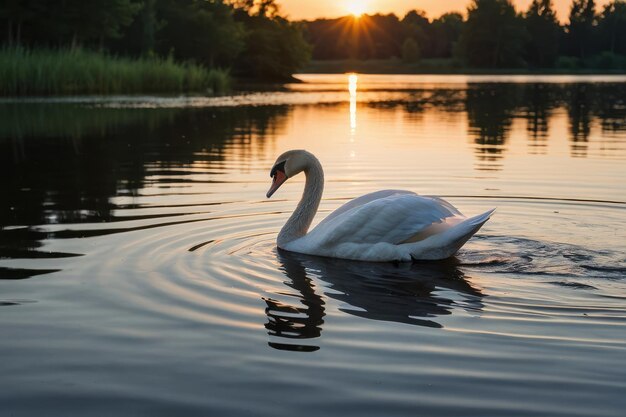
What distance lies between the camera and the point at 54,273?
24.9 feet

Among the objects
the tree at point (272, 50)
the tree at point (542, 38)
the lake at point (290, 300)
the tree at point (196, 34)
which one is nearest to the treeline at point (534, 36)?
the tree at point (542, 38)

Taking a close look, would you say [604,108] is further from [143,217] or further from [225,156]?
[143,217]

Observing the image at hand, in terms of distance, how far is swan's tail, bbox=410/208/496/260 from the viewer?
765cm

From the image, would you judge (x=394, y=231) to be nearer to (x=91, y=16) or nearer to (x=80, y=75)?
(x=80, y=75)

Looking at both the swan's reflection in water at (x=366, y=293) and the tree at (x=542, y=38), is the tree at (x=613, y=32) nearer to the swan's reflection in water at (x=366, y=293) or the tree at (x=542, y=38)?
the tree at (x=542, y=38)

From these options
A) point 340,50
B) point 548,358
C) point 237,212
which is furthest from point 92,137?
point 340,50

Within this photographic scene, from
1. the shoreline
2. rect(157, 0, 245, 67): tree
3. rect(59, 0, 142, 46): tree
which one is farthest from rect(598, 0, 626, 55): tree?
rect(59, 0, 142, 46): tree

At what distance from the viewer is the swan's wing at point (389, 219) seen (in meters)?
7.97

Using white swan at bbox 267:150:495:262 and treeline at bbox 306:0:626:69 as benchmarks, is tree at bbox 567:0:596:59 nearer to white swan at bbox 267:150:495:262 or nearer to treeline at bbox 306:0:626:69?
treeline at bbox 306:0:626:69

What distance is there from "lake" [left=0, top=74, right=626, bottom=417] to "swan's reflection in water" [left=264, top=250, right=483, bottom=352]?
24 millimetres

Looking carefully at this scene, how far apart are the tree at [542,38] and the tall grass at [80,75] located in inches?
4422

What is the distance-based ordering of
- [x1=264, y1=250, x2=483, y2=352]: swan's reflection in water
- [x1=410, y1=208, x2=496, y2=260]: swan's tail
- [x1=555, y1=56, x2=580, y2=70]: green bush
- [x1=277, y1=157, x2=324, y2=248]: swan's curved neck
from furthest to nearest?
[x1=555, y1=56, x2=580, y2=70]: green bush, [x1=277, y1=157, x2=324, y2=248]: swan's curved neck, [x1=410, y1=208, x2=496, y2=260]: swan's tail, [x1=264, y1=250, x2=483, y2=352]: swan's reflection in water

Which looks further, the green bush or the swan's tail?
the green bush

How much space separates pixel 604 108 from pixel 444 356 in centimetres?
3028
